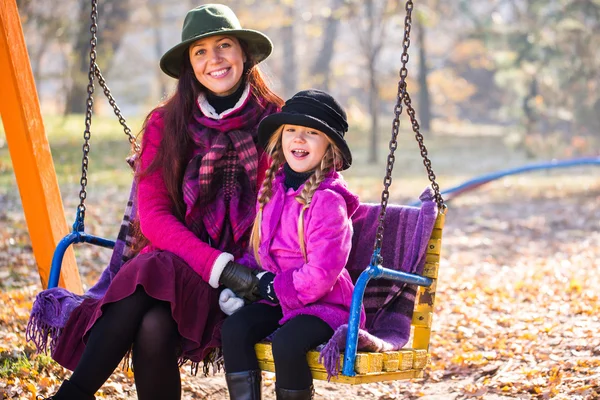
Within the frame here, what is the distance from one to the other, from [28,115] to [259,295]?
1767 millimetres

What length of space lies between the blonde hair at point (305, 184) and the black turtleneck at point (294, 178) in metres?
0.06

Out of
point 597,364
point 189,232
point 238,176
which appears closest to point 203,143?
point 238,176

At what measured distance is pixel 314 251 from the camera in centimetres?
313

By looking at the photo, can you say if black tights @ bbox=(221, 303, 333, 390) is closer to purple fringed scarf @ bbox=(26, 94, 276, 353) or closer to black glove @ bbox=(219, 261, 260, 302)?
black glove @ bbox=(219, 261, 260, 302)

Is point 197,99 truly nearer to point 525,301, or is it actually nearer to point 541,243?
point 525,301

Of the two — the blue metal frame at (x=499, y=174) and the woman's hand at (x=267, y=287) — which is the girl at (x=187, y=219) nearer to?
the woman's hand at (x=267, y=287)

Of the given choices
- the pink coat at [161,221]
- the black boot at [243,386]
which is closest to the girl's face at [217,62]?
the pink coat at [161,221]

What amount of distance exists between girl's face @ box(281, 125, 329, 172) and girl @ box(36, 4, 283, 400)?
0.35 m

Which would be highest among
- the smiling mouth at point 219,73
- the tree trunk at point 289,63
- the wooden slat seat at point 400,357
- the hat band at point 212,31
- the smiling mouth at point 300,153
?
the tree trunk at point 289,63

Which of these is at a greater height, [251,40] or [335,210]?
[251,40]

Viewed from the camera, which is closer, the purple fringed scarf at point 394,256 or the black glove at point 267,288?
the black glove at point 267,288

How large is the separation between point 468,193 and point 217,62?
10.8 meters

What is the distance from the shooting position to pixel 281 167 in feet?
11.4

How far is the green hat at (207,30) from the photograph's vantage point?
3580mm
